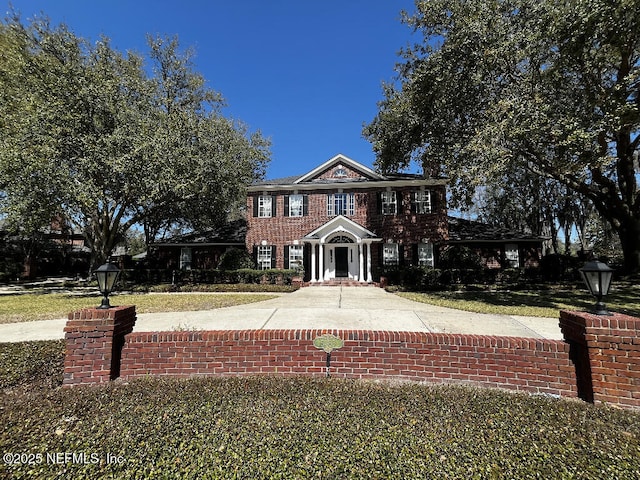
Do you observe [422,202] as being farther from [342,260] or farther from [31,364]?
[31,364]

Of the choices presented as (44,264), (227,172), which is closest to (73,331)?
(227,172)

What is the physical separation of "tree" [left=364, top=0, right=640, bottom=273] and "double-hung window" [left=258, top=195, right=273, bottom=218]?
9.88 metres

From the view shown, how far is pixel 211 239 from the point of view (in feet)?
72.8

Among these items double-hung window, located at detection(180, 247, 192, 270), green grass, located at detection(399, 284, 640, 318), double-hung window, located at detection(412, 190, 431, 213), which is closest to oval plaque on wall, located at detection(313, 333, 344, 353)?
green grass, located at detection(399, 284, 640, 318)

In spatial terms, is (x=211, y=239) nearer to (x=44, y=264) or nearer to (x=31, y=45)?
(x=31, y=45)

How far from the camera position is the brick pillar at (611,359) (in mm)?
3324

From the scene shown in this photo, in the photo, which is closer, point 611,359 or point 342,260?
point 611,359

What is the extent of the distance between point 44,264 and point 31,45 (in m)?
21.5

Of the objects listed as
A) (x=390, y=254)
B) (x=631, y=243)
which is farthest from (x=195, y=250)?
(x=631, y=243)

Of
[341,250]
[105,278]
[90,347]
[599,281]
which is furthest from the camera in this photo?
[341,250]

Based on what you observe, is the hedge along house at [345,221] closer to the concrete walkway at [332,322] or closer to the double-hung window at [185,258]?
the double-hung window at [185,258]

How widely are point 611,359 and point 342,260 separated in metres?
16.8

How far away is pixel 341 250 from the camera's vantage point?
20062mm

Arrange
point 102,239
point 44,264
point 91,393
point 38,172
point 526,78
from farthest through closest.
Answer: point 44,264, point 102,239, point 38,172, point 526,78, point 91,393
